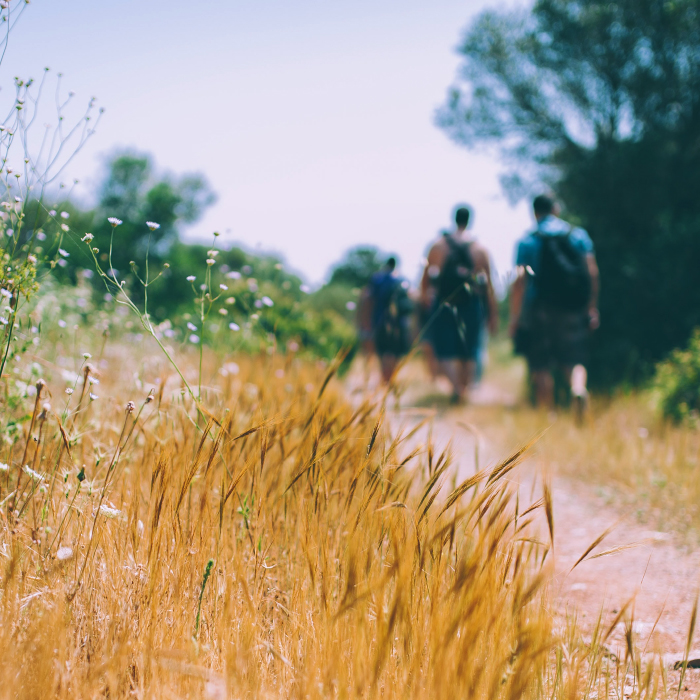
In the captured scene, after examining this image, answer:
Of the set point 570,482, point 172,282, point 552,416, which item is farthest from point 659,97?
point 172,282

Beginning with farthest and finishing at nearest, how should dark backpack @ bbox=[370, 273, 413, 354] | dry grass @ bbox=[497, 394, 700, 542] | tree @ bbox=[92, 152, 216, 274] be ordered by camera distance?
tree @ bbox=[92, 152, 216, 274] < dark backpack @ bbox=[370, 273, 413, 354] < dry grass @ bbox=[497, 394, 700, 542]

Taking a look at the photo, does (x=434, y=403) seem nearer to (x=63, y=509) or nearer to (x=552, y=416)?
(x=552, y=416)

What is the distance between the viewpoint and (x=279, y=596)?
196cm

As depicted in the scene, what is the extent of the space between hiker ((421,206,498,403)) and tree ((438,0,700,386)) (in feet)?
7.41

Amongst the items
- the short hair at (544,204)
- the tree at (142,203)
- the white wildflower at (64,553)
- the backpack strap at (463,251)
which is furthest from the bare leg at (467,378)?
the tree at (142,203)

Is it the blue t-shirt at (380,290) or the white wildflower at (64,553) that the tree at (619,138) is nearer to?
the blue t-shirt at (380,290)

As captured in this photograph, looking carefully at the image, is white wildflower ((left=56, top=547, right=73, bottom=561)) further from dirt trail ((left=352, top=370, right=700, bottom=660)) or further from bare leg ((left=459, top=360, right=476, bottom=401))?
bare leg ((left=459, top=360, right=476, bottom=401))

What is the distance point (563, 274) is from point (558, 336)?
65cm

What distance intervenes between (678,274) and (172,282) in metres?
Result: 24.8

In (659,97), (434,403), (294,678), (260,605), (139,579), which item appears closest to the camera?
(294,678)

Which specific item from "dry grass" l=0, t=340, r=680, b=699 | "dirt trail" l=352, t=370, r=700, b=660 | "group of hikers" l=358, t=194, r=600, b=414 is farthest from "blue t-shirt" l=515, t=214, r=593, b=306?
"dry grass" l=0, t=340, r=680, b=699

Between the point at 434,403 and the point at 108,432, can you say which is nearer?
the point at 108,432

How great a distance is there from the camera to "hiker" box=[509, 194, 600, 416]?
18.4 feet

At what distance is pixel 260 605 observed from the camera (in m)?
1.86
